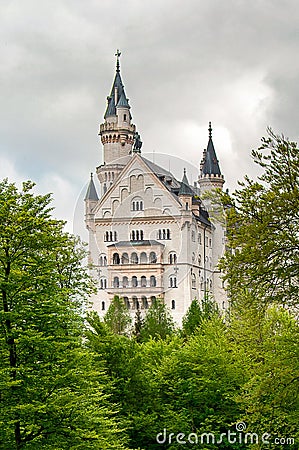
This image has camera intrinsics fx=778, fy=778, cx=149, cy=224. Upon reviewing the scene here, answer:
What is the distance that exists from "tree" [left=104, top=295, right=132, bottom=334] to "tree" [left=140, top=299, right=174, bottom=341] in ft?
8.99

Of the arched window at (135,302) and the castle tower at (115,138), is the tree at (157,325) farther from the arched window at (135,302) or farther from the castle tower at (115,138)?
the castle tower at (115,138)

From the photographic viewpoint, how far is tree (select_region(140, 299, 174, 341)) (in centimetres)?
6156

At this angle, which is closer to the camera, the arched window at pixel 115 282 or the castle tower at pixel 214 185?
the arched window at pixel 115 282

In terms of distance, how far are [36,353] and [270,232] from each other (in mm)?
6576

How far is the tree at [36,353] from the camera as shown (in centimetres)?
1853

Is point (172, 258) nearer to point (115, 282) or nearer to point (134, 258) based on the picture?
point (134, 258)

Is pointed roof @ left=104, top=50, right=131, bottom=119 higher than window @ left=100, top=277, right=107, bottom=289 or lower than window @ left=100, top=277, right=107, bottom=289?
higher

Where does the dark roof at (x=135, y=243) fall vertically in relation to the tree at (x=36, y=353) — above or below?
above

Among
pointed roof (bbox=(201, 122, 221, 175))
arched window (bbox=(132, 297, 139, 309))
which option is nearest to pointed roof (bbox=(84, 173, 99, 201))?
pointed roof (bbox=(201, 122, 221, 175))

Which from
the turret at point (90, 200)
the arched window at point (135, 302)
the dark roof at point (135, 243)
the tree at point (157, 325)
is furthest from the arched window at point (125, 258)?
the tree at point (157, 325)

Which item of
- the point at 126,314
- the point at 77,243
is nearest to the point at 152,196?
the point at 126,314

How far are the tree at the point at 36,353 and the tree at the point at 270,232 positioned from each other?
4.89 m

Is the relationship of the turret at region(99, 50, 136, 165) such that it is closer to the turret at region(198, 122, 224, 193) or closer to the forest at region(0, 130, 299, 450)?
the turret at region(198, 122, 224, 193)

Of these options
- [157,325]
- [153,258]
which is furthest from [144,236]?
[157,325]
